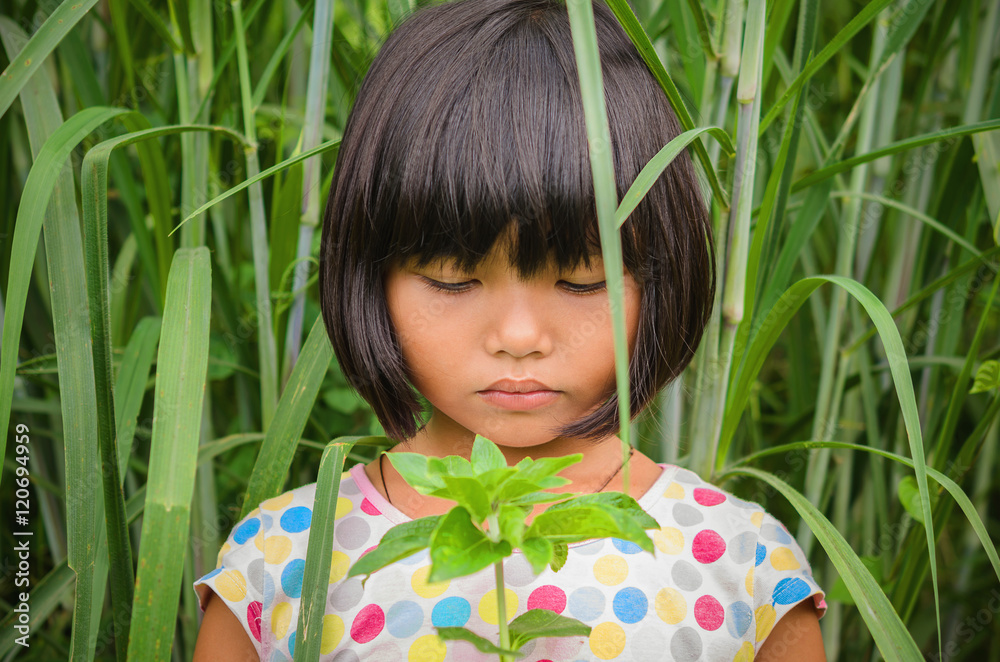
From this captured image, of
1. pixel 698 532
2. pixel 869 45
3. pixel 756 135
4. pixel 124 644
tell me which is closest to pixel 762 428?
pixel 869 45

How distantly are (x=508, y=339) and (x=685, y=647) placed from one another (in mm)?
327

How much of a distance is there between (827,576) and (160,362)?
879 mm

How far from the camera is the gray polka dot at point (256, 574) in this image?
708 millimetres

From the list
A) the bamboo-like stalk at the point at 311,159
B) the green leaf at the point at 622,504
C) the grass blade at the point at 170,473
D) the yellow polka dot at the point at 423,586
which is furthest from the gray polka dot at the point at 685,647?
the bamboo-like stalk at the point at 311,159

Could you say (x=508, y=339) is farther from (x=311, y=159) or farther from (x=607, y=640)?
(x=311, y=159)

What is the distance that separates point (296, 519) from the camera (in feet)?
2.42

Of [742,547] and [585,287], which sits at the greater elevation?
[585,287]

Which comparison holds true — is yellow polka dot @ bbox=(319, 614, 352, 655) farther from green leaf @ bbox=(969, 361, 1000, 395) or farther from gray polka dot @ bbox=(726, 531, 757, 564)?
green leaf @ bbox=(969, 361, 1000, 395)

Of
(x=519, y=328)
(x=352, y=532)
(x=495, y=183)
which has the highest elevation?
(x=495, y=183)

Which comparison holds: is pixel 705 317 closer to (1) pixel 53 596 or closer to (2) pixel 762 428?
(1) pixel 53 596

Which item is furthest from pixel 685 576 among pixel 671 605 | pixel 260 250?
pixel 260 250

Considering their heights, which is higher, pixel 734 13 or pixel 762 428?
pixel 734 13

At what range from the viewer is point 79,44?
2.86 feet

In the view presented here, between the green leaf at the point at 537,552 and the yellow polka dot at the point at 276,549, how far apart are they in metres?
0.40
